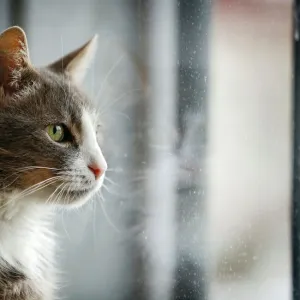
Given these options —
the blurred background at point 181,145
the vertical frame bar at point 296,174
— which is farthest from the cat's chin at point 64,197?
the vertical frame bar at point 296,174

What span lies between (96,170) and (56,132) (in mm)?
107

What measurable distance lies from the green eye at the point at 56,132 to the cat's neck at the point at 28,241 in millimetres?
135

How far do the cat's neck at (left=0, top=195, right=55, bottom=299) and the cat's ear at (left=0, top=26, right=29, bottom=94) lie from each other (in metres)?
0.22

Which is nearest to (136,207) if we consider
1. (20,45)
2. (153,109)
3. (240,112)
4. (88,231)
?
(88,231)

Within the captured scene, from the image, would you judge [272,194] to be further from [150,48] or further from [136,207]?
[150,48]

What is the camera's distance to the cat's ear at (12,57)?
3.32ft

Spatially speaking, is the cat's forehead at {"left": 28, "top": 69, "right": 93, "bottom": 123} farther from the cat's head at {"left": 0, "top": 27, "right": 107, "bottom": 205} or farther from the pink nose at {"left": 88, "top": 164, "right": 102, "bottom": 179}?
the pink nose at {"left": 88, "top": 164, "right": 102, "bottom": 179}

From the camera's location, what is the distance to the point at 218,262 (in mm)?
1206

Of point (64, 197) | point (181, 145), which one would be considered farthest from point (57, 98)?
point (181, 145)

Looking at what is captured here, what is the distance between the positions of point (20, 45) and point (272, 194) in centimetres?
61

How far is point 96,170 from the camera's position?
3.54ft

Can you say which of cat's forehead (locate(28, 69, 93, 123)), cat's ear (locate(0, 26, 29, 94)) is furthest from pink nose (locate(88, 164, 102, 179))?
cat's ear (locate(0, 26, 29, 94))

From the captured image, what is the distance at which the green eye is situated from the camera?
1.07 m

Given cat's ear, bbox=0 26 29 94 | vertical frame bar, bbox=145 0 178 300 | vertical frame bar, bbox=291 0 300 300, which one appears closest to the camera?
cat's ear, bbox=0 26 29 94
